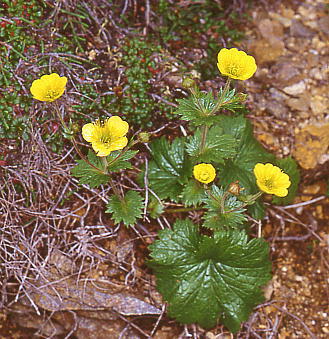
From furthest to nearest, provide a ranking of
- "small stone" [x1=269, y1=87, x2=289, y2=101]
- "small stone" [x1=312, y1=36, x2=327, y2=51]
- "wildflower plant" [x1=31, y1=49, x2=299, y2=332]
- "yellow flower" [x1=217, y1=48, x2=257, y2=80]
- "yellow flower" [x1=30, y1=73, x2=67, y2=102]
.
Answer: "small stone" [x1=312, y1=36, x2=327, y2=51] < "small stone" [x1=269, y1=87, x2=289, y2=101] < "wildflower plant" [x1=31, y1=49, x2=299, y2=332] < "yellow flower" [x1=217, y1=48, x2=257, y2=80] < "yellow flower" [x1=30, y1=73, x2=67, y2=102]

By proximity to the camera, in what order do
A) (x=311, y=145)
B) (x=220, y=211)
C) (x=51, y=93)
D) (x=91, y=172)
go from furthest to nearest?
(x=311, y=145)
(x=220, y=211)
(x=91, y=172)
(x=51, y=93)

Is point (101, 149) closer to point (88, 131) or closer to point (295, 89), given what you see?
point (88, 131)

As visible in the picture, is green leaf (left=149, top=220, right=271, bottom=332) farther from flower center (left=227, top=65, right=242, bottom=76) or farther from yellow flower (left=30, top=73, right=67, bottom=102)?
yellow flower (left=30, top=73, right=67, bottom=102)

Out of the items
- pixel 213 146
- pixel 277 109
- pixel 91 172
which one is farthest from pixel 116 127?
pixel 277 109

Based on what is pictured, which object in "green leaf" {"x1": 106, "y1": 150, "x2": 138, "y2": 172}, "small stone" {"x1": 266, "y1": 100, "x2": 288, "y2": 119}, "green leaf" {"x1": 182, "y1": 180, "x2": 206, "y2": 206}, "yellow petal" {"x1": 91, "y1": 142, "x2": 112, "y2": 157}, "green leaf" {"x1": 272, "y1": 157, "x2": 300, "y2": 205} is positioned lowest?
"green leaf" {"x1": 272, "y1": 157, "x2": 300, "y2": 205}

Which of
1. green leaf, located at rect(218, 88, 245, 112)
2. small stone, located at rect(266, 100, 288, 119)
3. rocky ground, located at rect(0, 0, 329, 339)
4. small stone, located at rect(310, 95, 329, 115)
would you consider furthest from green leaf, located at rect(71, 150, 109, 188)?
small stone, located at rect(310, 95, 329, 115)

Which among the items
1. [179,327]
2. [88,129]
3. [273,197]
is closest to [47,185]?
[88,129]

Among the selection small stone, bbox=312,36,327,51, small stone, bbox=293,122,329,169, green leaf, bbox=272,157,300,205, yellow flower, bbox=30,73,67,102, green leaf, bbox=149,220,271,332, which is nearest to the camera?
yellow flower, bbox=30,73,67,102
